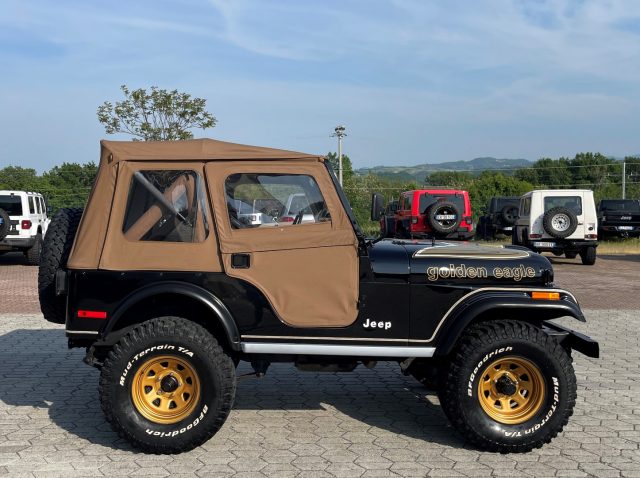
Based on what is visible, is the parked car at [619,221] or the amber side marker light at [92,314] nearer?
the amber side marker light at [92,314]

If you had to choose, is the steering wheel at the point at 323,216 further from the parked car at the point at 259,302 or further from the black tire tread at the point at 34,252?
the black tire tread at the point at 34,252

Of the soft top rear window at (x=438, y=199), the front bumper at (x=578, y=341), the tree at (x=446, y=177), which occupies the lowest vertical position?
the front bumper at (x=578, y=341)

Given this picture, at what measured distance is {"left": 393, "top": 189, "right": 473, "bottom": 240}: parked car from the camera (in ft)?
70.1

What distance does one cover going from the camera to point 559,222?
59.0ft

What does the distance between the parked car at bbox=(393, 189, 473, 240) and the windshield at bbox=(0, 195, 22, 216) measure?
35.6 feet

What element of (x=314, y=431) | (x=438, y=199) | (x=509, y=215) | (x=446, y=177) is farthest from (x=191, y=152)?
(x=446, y=177)

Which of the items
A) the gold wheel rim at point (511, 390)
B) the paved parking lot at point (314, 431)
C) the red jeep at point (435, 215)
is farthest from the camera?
the red jeep at point (435, 215)

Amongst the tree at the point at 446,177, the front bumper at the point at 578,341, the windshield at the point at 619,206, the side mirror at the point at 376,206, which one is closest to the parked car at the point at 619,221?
the windshield at the point at 619,206

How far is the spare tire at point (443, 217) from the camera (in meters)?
21.2

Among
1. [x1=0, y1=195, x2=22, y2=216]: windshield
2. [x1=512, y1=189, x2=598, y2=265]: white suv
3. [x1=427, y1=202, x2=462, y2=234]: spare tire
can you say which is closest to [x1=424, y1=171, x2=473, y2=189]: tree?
[x1=427, y1=202, x2=462, y2=234]: spare tire

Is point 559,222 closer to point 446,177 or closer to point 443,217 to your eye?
point 443,217

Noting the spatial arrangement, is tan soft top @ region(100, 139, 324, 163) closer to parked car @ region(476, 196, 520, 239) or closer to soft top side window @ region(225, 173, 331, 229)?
soft top side window @ region(225, 173, 331, 229)

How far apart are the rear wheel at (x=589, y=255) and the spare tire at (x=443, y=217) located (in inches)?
163

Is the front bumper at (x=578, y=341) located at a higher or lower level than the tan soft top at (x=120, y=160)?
lower
